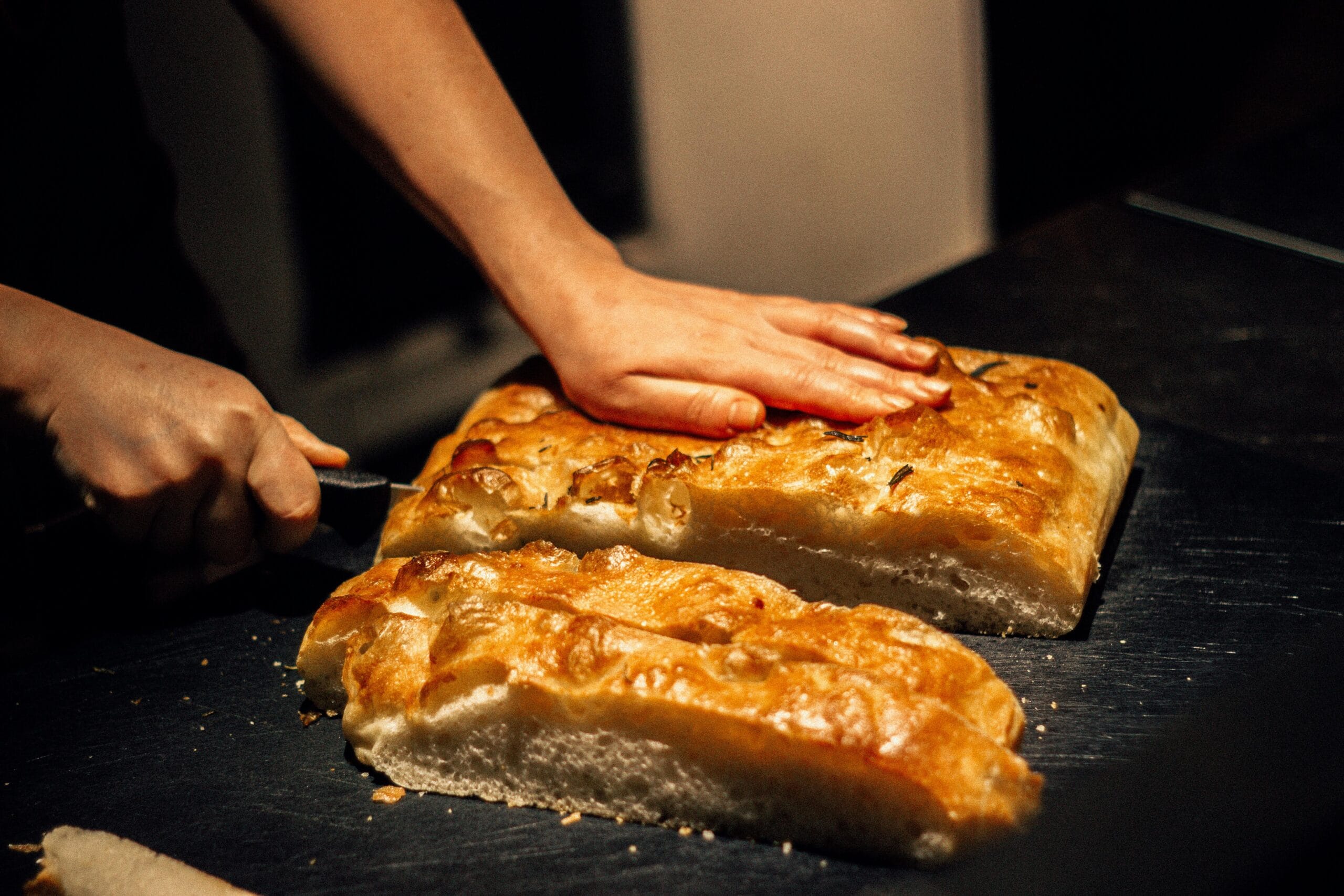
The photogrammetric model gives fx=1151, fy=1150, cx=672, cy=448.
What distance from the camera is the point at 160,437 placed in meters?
1.87

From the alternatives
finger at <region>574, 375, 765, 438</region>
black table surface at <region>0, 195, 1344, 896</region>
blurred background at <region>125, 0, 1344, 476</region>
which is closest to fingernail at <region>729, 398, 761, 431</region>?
finger at <region>574, 375, 765, 438</region>

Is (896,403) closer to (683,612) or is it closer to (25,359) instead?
(683,612)

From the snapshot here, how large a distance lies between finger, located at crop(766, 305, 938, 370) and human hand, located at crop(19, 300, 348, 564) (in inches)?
39.7

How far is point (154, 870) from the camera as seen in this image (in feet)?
4.93

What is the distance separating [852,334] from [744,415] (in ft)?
1.14

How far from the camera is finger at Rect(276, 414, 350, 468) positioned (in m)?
2.06

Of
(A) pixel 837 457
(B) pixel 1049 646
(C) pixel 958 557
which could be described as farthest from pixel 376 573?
(B) pixel 1049 646

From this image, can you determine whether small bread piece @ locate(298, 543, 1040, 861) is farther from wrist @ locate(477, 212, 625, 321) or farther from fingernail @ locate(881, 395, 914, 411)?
wrist @ locate(477, 212, 625, 321)

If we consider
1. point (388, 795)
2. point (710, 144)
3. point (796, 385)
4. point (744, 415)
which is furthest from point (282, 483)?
point (710, 144)

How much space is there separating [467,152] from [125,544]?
1061 millimetres

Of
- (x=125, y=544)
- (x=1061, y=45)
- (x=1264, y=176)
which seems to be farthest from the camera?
(x=1061, y=45)

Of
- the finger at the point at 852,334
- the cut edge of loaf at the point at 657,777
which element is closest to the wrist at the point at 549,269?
the finger at the point at 852,334

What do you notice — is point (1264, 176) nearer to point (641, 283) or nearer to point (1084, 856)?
point (641, 283)

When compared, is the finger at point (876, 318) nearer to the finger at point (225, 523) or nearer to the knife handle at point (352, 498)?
the knife handle at point (352, 498)
